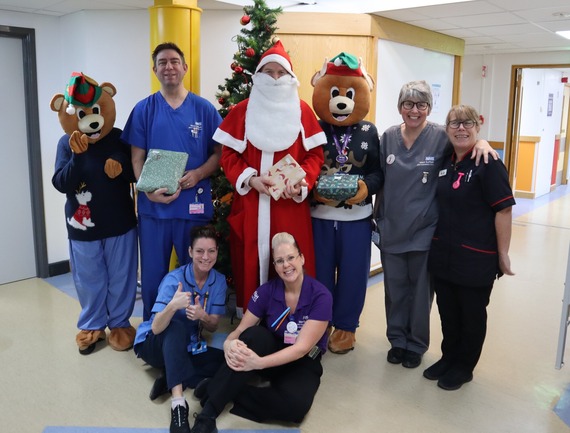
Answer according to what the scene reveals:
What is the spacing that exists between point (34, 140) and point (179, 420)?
2727 millimetres

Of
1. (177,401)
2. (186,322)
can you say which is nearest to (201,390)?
(177,401)

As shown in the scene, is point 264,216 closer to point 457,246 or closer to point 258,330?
point 258,330

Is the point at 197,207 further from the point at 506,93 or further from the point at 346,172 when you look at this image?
the point at 506,93

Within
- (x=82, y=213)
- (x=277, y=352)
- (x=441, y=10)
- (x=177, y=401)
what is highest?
(x=441, y=10)

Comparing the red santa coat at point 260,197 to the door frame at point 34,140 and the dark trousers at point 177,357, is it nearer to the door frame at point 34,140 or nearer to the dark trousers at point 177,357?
the dark trousers at point 177,357

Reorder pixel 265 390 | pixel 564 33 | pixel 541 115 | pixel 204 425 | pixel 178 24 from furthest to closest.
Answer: pixel 541 115, pixel 564 33, pixel 178 24, pixel 265 390, pixel 204 425

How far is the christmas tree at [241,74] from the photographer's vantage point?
322 centimetres

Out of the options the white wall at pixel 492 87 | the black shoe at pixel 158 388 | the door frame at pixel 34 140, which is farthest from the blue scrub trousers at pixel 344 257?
the white wall at pixel 492 87

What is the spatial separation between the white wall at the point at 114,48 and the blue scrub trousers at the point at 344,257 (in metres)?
1.59

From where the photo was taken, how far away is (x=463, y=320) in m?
2.63

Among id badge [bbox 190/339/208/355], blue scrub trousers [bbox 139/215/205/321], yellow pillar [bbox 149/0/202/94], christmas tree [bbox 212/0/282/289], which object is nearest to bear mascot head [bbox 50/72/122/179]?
blue scrub trousers [bbox 139/215/205/321]

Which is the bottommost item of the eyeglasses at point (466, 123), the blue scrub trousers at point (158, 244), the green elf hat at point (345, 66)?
the blue scrub trousers at point (158, 244)

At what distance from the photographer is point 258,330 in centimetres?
243

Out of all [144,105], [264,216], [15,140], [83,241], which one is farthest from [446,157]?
[15,140]
